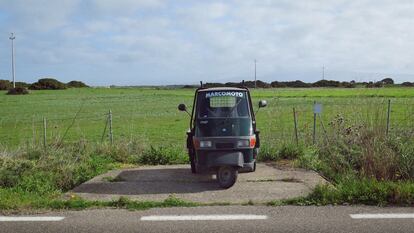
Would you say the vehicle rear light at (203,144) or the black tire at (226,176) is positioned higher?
the vehicle rear light at (203,144)

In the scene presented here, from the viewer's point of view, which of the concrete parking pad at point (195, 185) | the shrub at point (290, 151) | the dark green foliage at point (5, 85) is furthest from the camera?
the dark green foliage at point (5, 85)

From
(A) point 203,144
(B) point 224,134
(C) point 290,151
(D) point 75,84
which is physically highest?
(D) point 75,84

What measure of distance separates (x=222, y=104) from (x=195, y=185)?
5.79ft

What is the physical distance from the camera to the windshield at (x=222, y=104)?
377 inches

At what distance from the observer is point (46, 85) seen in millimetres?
108125

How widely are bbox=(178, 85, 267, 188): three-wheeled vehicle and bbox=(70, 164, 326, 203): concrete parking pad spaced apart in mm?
362

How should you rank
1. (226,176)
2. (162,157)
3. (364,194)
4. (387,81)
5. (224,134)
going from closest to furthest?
(364,194), (226,176), (224,134), (387,81), (162,157)

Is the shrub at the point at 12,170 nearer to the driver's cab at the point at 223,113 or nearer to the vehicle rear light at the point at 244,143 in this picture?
the driver's cab at the point at 223,113

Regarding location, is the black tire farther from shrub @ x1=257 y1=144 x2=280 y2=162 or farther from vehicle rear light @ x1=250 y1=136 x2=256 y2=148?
shrub @ x1=257 y1=144 x2=280 y2=162

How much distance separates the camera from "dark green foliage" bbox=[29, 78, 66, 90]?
107312 mm

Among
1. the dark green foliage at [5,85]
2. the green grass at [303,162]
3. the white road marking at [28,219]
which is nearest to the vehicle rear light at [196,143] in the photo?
the green grass at [303,162]

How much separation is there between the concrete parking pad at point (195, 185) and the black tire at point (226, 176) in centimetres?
12

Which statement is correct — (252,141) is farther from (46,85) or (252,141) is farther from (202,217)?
(46,85)

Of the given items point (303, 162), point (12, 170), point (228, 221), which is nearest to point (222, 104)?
point (303, 162)
